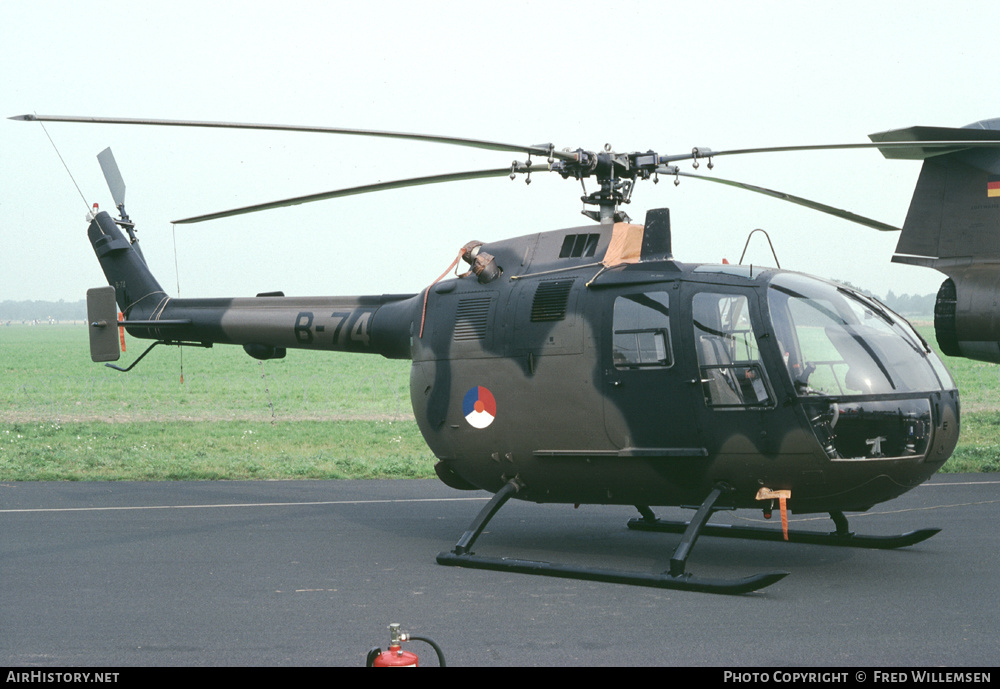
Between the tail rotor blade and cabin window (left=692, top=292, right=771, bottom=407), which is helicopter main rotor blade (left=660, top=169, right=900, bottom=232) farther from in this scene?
the tail rotor blade

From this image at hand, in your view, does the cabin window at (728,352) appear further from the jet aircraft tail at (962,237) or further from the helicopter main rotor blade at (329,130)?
the jet aircraft tail at (962,237)

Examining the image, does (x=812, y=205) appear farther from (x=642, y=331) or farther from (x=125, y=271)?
(x=125, y=271)

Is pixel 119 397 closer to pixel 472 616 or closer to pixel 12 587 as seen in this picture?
pixel 12 587

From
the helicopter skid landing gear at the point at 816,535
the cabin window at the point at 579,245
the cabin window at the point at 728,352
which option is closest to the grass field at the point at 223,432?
the helicopter skid landing gear at the point at 816,535

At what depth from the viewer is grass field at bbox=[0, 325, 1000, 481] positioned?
50.1 feet

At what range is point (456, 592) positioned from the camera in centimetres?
718

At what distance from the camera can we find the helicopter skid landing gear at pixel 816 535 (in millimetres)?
8430

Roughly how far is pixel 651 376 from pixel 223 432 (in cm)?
1587

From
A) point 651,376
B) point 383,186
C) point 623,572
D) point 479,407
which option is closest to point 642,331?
point 651,376

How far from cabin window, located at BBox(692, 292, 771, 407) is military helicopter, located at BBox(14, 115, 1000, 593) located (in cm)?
1

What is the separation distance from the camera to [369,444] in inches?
746

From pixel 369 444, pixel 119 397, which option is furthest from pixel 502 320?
pixel 119 397

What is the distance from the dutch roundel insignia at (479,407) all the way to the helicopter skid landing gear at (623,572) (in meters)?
0.63

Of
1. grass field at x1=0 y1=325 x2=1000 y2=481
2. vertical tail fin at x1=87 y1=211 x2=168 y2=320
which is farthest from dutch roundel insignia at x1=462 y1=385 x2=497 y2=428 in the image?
grass field at x1=0 y1=325 x2=1000 y2=481
